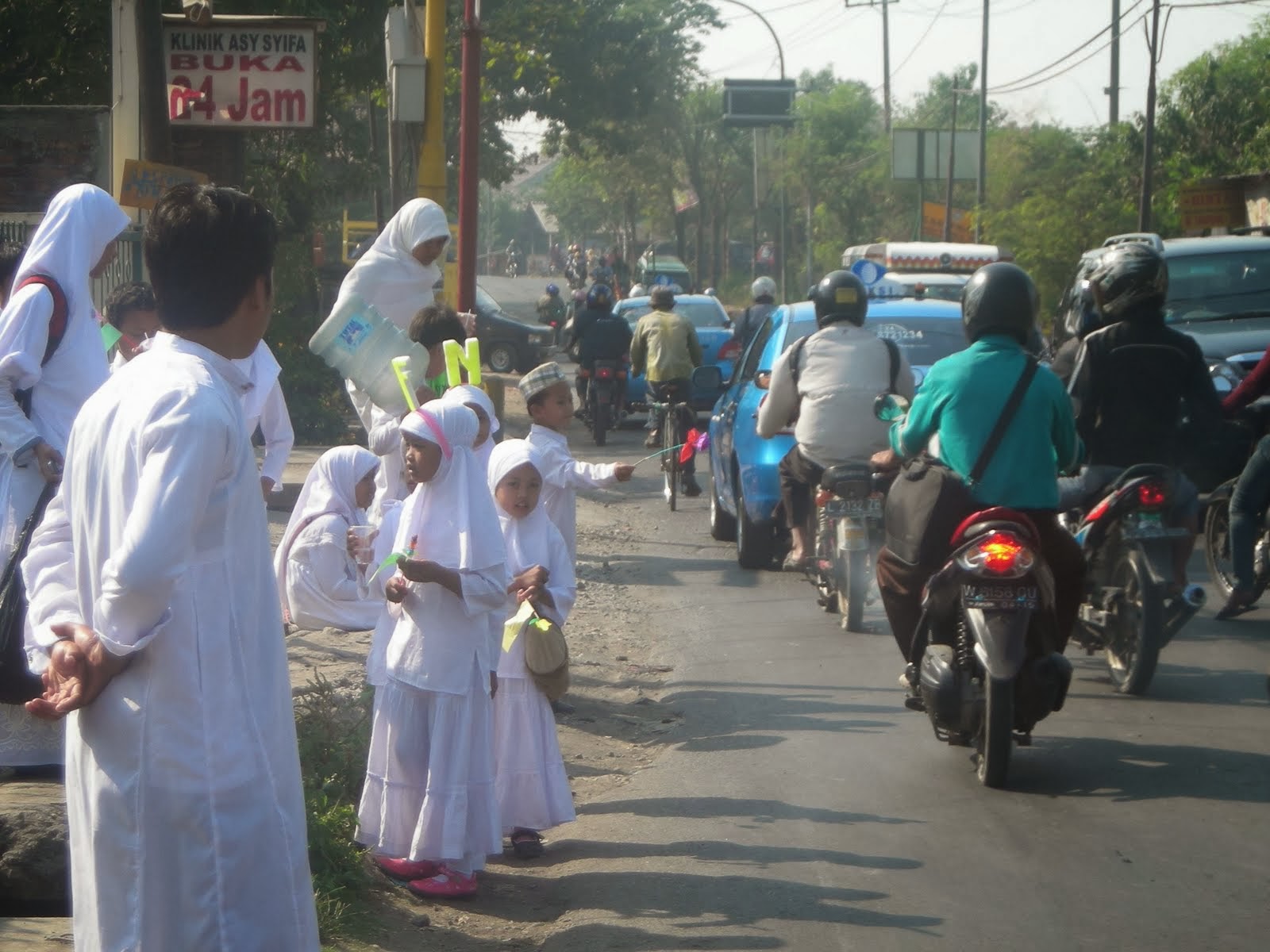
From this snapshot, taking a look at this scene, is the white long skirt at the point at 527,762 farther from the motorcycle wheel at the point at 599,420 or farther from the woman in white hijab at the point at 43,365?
the motorcycle wheel at the point at 599,420

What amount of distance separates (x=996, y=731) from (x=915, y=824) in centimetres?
52

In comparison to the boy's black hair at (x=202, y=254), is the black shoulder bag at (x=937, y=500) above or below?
below

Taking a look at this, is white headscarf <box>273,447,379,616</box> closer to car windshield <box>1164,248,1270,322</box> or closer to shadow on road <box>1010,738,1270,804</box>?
shadow on road <box>1010,738,1270,804</box>

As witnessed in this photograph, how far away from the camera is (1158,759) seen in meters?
6.61

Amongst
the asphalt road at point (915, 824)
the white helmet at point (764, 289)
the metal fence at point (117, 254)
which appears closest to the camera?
the asphalt road at point (915, 824)

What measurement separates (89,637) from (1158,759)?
4882 millimetres

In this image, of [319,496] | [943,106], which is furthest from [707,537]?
[943,106]

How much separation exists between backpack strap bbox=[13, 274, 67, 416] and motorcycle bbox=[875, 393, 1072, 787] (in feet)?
10.9

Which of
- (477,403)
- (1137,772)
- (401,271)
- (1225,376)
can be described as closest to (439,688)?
(477,403)

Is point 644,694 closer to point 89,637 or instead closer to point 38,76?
point 89,637

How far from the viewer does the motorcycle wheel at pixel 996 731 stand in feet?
19.9

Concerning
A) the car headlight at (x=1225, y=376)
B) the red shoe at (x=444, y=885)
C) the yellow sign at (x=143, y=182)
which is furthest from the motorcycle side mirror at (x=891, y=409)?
the car headlight at (x=1225, y=376)

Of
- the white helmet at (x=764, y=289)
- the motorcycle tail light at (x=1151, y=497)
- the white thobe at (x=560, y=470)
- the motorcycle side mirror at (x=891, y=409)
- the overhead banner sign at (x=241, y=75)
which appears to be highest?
the overhead banner sign at (x=241, y=75)

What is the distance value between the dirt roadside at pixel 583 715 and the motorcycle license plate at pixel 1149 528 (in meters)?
2.24
